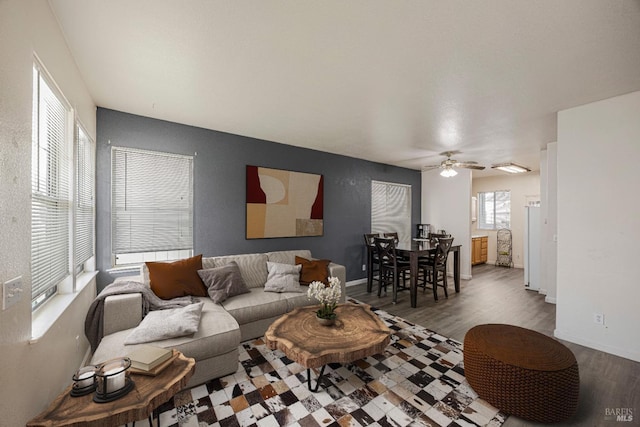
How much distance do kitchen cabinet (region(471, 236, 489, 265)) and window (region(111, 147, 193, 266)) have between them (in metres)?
6.98

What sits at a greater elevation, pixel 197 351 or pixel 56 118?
pixel 56 118

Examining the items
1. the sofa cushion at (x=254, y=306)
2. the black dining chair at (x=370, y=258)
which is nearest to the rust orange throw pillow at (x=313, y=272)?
the sofa cushion at (x=254, y=306)

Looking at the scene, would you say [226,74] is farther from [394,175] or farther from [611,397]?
[394,175]

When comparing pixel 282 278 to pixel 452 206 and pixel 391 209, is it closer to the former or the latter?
pixel 391 209

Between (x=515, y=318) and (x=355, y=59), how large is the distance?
397 cm

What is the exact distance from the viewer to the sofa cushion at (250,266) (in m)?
3.39

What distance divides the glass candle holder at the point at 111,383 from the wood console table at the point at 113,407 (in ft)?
0.08

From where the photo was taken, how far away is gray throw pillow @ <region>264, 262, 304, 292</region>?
10.8 ft

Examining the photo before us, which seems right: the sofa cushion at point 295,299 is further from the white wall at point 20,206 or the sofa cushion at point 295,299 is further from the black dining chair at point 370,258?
the white wall at point 20,206

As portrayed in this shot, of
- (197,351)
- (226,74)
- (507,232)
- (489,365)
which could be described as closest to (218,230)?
(197,351)

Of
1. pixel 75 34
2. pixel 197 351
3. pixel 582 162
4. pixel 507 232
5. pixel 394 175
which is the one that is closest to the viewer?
pixel 75 34

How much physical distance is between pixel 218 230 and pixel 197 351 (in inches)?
75.1

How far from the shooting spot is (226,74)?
7.36ft

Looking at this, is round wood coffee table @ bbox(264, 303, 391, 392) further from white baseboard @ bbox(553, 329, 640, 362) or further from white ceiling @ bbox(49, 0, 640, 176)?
white baseboard @ bbox(553, 329, 640, 362)
